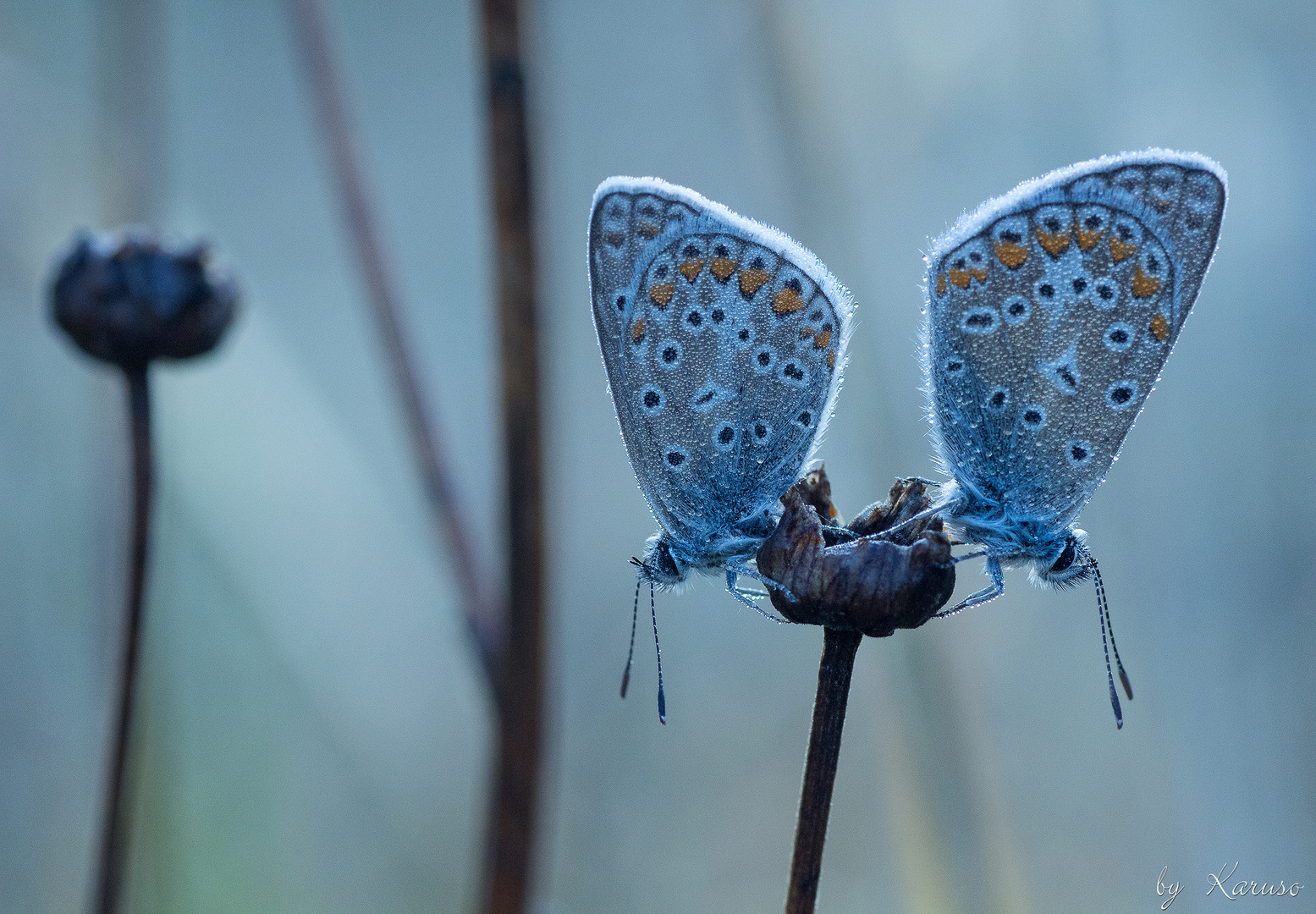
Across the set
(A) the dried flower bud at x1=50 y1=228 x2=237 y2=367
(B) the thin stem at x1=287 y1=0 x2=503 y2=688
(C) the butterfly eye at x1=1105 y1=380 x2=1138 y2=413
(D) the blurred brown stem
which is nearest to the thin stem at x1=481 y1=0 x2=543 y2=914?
(D) the blurred brown stem

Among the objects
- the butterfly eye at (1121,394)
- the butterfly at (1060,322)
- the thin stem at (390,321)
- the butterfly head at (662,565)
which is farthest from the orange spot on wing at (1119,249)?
the thin stem at (390,321)

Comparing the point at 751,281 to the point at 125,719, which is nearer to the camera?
the point at 125,719

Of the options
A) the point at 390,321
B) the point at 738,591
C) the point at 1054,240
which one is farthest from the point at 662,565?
the point at 1054,240

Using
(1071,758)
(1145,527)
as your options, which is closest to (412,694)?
(1071,758)

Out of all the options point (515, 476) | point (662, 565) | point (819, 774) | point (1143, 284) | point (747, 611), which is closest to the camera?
point (819, 774)

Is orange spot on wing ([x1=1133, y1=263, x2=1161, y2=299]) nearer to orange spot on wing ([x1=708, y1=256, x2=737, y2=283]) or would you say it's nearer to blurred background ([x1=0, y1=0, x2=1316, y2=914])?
orange spot on wing ([x1=708, y1=256, x2=737, y2=283])

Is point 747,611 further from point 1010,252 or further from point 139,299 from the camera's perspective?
point 139,299
